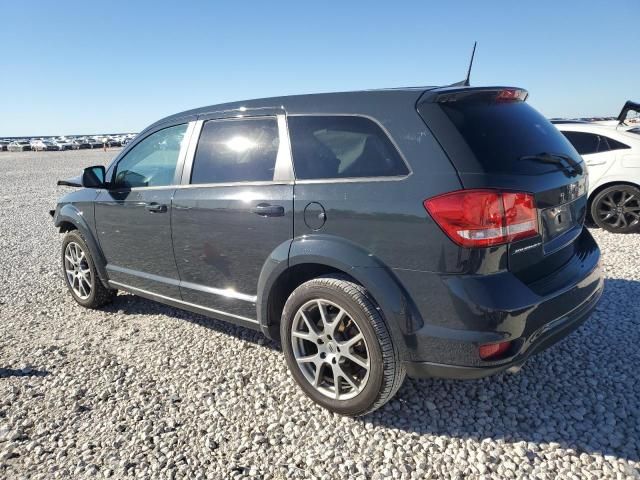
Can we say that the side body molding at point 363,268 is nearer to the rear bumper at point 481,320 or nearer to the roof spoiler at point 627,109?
the rear bumper at point 481,320

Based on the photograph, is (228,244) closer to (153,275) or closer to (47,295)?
(153,275)

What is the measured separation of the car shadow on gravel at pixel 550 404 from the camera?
98.7 inches

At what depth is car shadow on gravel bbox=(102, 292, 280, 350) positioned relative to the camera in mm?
3844

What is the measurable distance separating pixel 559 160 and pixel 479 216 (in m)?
0.85

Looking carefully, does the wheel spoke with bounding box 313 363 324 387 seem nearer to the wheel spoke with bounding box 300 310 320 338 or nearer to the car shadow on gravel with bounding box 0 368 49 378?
the wheel spoke with bounding box 300 310 320 338

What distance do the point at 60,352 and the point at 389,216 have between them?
9.66 ft

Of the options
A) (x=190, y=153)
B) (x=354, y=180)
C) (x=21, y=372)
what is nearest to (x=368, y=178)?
(x=354, y=180)

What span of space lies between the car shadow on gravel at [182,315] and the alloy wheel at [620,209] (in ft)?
18.8

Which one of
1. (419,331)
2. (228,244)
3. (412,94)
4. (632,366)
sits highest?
(412,94)

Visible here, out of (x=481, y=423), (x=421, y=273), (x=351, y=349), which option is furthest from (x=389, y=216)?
(x=481, y=423)

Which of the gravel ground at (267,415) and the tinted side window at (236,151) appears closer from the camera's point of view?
the gravel ground at (267,415)

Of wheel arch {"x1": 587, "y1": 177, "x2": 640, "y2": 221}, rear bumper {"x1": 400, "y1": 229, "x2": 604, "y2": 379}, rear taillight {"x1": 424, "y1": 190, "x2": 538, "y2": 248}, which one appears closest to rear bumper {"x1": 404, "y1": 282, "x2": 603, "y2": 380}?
rear bumper {"x1": 400, "y1": 229, "x2": 604, "y2": 379}

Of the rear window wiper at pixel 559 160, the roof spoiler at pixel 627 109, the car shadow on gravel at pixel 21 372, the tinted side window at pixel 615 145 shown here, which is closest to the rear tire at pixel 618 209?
the tinted side window at pixel 615 145

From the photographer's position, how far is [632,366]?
10.3 feet
